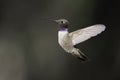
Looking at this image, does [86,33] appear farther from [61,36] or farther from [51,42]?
[51,42]

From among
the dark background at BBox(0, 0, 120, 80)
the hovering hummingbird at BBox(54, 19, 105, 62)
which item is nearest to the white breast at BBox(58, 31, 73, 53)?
the hovering hummingbird at BBox(54, 19, 105, 62)

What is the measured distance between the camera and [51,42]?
133cm

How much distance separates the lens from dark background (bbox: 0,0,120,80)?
1.28m

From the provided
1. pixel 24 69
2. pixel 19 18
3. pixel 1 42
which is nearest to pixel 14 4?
pixel 19 18

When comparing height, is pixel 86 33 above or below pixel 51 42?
above

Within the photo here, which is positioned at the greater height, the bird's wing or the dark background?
the bird's wing

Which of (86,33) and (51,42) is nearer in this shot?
(86,33)

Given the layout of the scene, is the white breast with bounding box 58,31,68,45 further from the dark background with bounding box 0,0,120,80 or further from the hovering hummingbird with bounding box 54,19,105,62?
the dark background with bounding box 0,0,120,80

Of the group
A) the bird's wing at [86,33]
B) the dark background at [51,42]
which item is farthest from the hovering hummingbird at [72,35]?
the dark background at [51,42]

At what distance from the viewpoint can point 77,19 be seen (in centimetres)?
126

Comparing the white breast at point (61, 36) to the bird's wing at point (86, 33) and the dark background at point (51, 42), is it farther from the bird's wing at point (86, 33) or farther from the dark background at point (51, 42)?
the dark background at point (51, 42)

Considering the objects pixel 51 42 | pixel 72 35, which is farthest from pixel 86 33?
pixel 51 42

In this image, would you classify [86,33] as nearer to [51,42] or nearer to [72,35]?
[72,35]

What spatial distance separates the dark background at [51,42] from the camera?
1.28 meters
